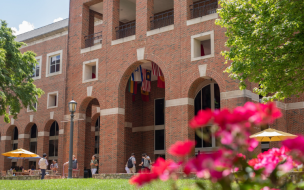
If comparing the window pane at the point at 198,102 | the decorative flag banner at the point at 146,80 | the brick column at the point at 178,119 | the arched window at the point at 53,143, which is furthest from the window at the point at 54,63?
the brick column at the point at 178,119

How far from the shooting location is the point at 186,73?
23891 millimetres

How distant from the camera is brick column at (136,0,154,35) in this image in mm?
26438

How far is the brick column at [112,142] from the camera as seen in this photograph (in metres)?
26.0

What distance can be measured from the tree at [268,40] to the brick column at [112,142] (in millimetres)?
12659

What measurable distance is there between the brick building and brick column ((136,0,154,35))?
0.08 metres

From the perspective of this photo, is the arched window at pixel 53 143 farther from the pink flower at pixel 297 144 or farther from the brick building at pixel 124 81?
the pink flower at pixel 297 144

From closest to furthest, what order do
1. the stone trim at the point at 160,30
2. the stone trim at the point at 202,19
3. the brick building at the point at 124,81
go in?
the stone trim at the point at 202,19
the brick building at the point at 124,81
the stone trim at the point at 160,30

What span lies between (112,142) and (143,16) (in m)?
9.64

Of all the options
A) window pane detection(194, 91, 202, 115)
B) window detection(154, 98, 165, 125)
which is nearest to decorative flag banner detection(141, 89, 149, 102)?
window detection(154, 98, 165, 125)

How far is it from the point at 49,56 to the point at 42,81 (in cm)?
253

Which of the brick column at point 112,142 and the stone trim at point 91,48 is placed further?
the stone trim at point 91,48

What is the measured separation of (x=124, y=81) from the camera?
27281mm

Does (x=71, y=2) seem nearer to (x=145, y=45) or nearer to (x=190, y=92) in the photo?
(x=145, y=45)

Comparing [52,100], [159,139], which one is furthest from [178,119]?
[52,100]
